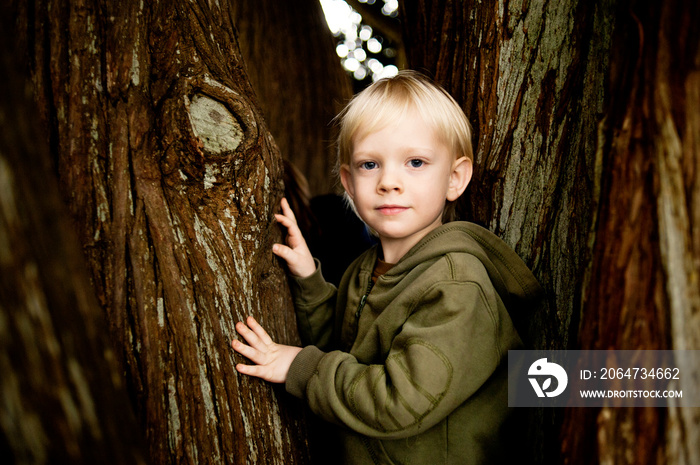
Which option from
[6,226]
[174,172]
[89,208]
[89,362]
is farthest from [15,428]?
[174,172]

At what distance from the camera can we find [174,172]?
1.72 metres

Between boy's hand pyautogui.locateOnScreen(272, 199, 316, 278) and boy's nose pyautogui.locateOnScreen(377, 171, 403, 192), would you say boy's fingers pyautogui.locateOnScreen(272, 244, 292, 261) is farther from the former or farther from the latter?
boy's nose pyautogui.locateOnScreen(377, 171, 403, 192)

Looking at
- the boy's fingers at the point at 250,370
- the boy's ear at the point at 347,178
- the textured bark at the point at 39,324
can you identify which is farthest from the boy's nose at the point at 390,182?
the textured bark at the point at 39,324

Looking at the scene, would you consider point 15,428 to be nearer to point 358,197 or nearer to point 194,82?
point 194,82

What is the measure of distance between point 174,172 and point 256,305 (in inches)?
24.2

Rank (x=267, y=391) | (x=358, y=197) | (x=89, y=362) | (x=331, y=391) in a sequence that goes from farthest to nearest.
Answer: (x=358, y=197) → (x=267, y=391) → (x=331, y=391) → (x=89, y=362)

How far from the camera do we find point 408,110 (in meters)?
2.10

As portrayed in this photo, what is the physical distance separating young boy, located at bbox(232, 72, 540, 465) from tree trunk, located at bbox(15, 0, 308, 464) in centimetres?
19

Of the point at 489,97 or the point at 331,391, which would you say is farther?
the point at 489,97

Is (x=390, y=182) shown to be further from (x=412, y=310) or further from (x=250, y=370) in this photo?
(x=250, y=370)

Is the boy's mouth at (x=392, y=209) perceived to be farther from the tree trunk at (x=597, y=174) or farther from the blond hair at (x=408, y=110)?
the tree trunk at (x=597, y=174)

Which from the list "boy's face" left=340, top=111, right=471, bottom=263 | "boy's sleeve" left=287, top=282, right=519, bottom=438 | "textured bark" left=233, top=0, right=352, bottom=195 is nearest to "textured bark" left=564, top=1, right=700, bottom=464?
"boy's sleeve" left=287, top=282, right=519, bottom=438

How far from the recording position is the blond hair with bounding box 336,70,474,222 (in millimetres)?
2104

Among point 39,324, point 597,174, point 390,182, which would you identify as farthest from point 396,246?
point 39,324
